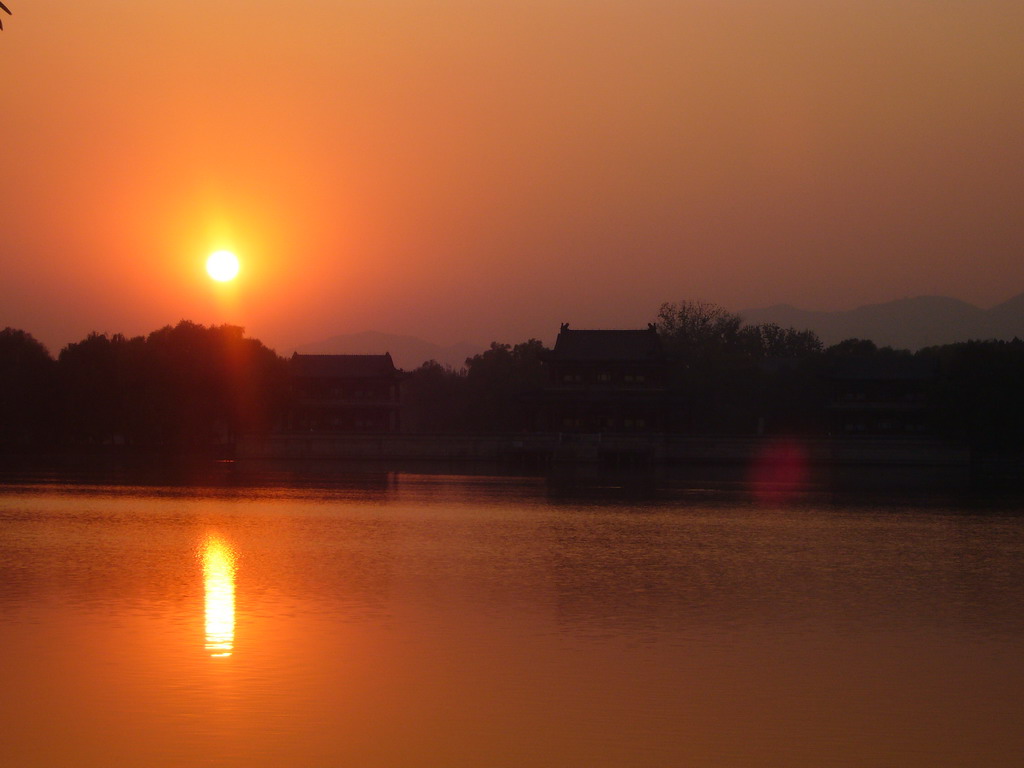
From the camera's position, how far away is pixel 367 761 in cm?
1205

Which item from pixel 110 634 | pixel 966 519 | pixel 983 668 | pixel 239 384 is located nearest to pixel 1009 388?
pixel 966 519

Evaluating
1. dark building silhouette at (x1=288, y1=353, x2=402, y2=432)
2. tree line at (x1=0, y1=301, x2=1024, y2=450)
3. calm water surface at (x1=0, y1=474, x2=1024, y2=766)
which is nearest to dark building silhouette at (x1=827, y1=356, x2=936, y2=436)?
tree line at (x1=0, y1=301, x2=1024, y2=450)

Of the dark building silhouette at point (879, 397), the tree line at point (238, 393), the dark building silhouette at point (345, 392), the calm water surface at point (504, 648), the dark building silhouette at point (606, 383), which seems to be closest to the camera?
the calm water surface at point (504, 648)

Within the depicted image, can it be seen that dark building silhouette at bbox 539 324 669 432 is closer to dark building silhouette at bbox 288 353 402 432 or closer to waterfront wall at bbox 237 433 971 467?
waterfront wall at bbox 237 433 971 467

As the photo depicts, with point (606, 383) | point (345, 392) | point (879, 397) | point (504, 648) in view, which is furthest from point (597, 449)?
point (504, 648)

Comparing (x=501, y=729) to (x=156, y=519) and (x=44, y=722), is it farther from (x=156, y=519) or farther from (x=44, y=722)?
(x=156, y=519)

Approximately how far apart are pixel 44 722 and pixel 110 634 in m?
5.09

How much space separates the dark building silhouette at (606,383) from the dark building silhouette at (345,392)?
1646 cm

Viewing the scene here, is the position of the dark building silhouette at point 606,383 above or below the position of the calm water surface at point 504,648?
above

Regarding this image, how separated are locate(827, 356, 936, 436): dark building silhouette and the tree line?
2.09 feet

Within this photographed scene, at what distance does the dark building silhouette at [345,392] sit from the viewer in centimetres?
10288

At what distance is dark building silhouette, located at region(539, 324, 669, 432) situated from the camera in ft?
303

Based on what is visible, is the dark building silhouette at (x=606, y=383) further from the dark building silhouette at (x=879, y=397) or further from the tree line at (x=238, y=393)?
the dark building silhouette at (x=879, y=397)

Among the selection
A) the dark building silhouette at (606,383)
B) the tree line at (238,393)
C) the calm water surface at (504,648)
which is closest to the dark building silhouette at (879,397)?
the tree line at (238,393)
